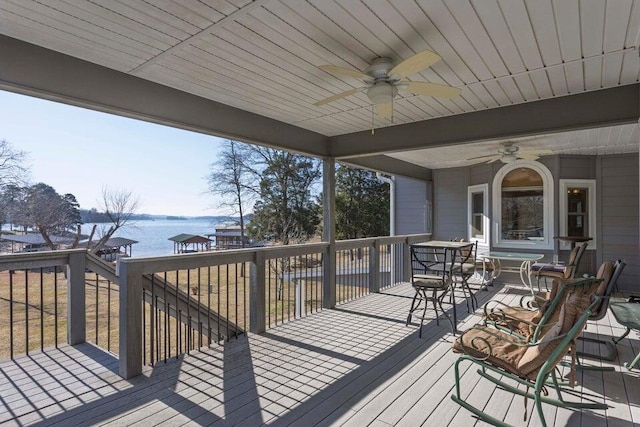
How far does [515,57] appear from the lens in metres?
2.78

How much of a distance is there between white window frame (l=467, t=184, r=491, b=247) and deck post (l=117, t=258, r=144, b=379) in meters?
7.16

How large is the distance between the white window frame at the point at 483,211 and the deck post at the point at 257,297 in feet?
18.6

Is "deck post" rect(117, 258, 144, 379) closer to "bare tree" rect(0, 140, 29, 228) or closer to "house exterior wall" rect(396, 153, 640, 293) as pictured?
"house exterior wall" rect(396, 153, 640, 293)

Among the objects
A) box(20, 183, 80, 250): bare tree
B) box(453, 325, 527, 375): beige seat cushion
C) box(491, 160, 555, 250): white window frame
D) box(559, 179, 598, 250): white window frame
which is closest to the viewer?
box(453, 325, 527, 375): beige seat cushion

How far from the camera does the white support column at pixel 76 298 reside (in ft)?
12.2

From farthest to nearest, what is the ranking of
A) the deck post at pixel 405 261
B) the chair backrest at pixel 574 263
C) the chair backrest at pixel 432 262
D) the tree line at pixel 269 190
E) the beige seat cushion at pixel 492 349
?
the tree line at pixel 269 190, the deck post at pixel 405 261, the chair backrest at pixel 574 263, the chair backrest at pixel 432 262, the beige seat cushion at pixel 492 349

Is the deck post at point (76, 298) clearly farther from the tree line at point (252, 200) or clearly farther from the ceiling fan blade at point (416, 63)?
the tree line at point (252, 200)

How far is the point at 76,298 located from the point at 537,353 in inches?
172

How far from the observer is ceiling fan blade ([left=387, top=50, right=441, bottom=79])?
7.14 ft

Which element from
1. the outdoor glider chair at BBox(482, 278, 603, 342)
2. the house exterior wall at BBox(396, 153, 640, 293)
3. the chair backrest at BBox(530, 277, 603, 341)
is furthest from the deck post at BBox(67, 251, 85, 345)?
the house exterior wall at BBox(396, 153, 640, 293)

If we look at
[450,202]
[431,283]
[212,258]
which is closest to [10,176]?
[212,258]

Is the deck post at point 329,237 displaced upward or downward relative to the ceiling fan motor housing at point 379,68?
downward

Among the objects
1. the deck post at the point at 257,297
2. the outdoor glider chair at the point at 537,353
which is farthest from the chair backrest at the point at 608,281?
the deck post at the point at 257,297

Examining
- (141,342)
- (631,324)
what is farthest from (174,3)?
(631,324)
